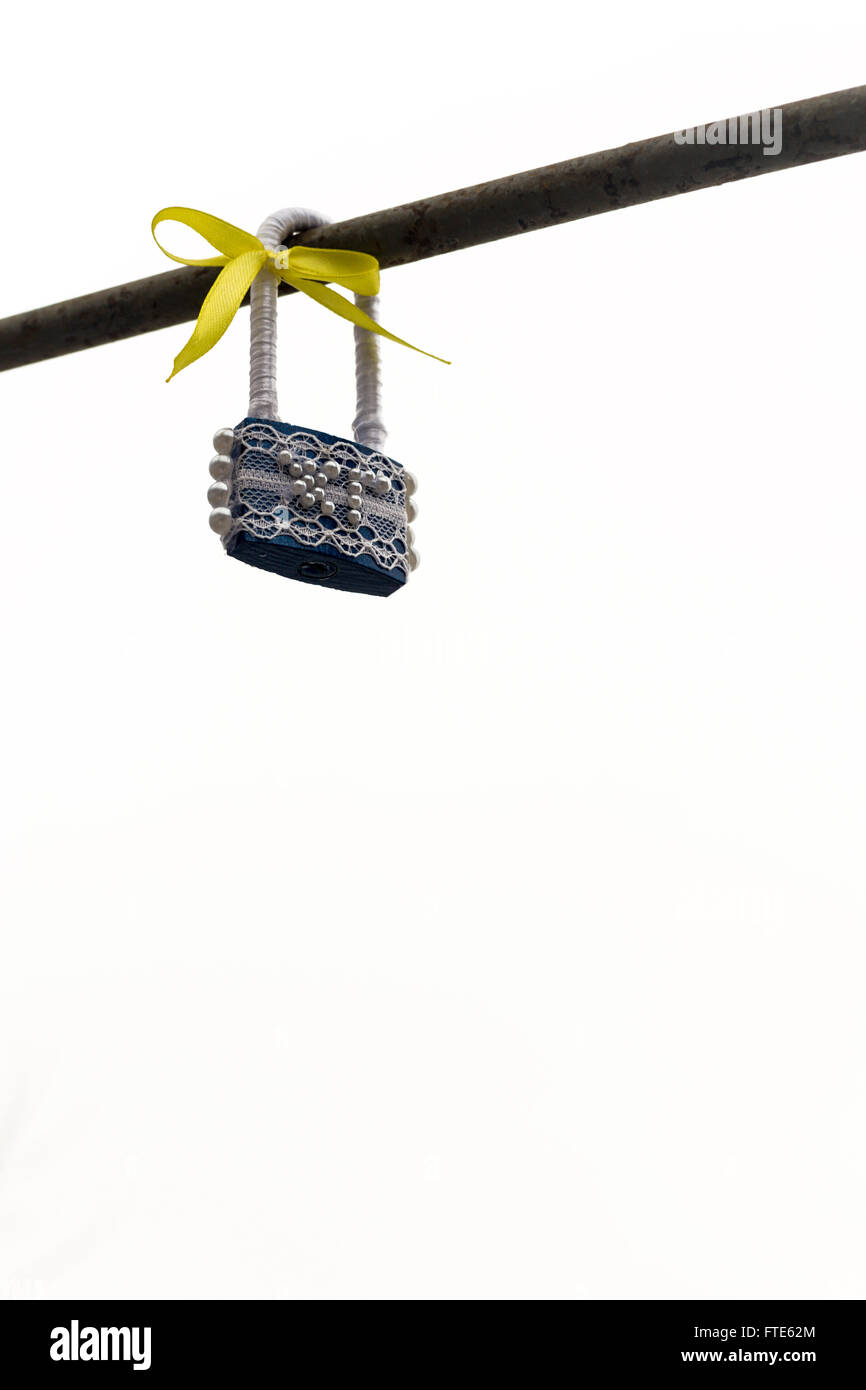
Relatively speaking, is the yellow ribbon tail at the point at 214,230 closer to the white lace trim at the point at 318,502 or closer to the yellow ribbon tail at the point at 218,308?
the yellow ribbon tail at the point at 218,308

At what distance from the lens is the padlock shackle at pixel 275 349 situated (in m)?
0.76

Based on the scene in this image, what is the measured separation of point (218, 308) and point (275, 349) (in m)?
0.04

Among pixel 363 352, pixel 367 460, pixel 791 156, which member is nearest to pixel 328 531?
Result: pixel 367 460

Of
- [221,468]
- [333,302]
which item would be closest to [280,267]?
[333,302]

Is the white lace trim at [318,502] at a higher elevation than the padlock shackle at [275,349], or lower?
lower

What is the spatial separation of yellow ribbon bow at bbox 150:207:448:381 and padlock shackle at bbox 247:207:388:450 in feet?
0.04

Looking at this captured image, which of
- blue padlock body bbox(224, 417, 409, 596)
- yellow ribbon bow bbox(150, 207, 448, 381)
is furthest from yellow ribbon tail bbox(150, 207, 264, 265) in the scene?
blue padlock body bbox(224, 417, 409, 596)

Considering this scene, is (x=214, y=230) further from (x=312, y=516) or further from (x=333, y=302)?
(x=312, y=516)

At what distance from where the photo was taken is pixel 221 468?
0.71 meters

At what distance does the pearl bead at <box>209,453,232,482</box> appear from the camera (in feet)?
2.32

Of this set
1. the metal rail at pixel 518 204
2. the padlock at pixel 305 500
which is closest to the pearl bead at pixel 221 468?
the padlock at pixel 305 500

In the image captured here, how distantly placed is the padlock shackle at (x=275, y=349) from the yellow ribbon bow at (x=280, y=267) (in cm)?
1

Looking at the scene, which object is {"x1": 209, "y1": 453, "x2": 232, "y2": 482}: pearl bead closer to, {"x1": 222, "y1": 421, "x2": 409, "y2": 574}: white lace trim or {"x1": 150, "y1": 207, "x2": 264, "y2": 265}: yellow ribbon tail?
{"x1": 222, "y1": 421, "x2": 409, "y2": 574}: white lace trim

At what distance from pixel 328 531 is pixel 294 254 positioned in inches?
7.1
